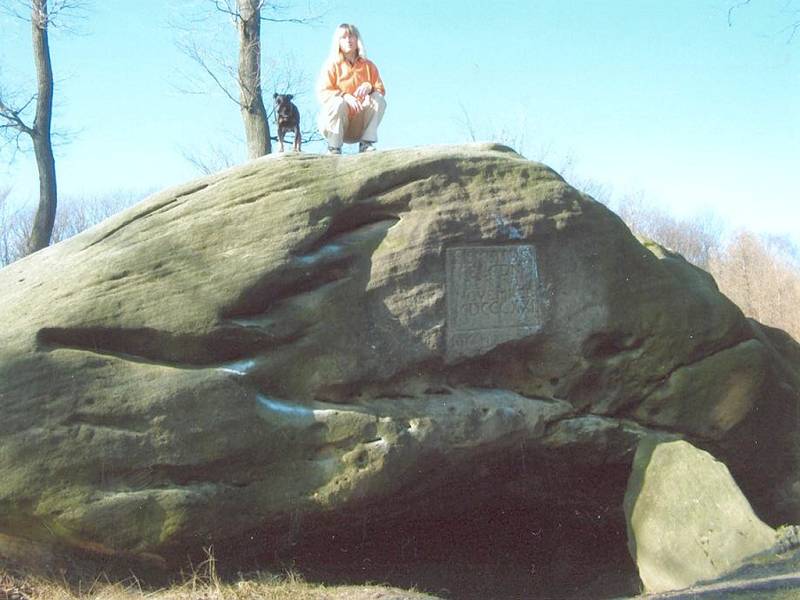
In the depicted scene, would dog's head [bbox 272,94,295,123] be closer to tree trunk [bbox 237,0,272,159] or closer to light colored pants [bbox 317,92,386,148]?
light colored pants [bbox 317,92,386,148]

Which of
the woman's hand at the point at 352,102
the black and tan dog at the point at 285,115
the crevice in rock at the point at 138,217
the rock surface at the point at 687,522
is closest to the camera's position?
the rock surface at the point at 687,522

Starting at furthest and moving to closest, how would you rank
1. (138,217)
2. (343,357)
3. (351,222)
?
1. (351,222)
2. (138,217)
3. (343,357)

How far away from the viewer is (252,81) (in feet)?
43.7

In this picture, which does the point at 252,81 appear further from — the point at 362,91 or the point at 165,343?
the point at 165,343

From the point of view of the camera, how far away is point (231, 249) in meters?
6.91

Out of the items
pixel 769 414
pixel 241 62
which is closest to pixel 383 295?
pixel 769 414

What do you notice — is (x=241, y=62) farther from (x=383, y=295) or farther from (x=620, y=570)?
(x=620, y=570)

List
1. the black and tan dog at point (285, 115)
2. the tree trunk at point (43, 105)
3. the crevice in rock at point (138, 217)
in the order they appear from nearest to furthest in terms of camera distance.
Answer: the crevice in rock at point (138, 217) < the black and tan dog at point (285, 115) < the tree trunk at point (43, 105)

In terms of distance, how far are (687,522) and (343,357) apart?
312 centimetres

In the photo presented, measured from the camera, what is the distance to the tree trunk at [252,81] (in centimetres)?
1334

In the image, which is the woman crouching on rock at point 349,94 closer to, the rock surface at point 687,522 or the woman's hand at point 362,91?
the woman's hand at point 362,91

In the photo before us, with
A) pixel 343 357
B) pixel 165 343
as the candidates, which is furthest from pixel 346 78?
pixel 165 343

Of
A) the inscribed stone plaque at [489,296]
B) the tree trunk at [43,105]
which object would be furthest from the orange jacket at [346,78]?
the tree trunk at [43,105]

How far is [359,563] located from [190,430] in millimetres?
2294
